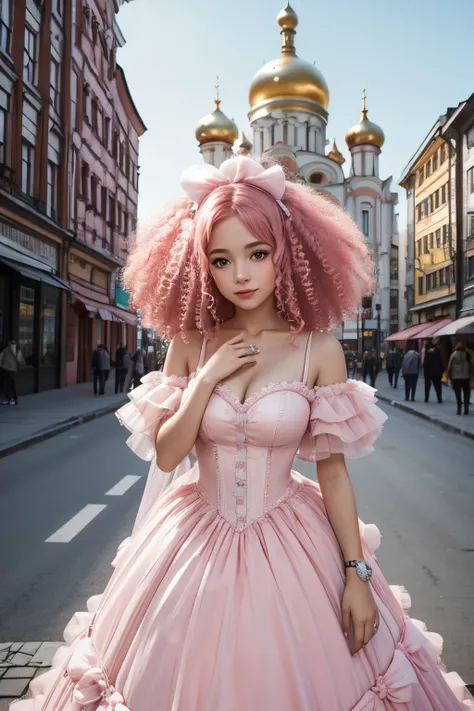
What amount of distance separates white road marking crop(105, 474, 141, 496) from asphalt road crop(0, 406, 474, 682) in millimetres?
12

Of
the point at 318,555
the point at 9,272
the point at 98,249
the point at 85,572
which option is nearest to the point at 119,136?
the point at 98,249

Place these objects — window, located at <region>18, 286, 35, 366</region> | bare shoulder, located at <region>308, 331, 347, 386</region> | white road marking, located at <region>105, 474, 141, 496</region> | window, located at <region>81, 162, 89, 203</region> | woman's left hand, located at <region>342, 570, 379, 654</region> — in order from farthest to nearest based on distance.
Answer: window, located at <region>81, 162, 89, 203</region>, window, located at <region>18, 286, 35, 366</region>, white road marking, located at <region>105, 474, 141, 496</region>, bare shoulder, located at <region>308, 331, 347, 386</region>, woman's left hand, located at <region>342, 570, 379, 654</region>

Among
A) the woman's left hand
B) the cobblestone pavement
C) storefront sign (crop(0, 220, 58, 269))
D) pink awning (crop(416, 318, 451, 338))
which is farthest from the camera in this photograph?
pink awning (crop(416, 318, 451, 338))

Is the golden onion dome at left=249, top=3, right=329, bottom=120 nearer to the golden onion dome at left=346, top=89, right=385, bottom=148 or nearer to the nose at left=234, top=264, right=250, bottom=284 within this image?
the golden onion dome at left=346, top=89, right=385, bottom=148

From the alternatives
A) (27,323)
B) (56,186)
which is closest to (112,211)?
(56,186)

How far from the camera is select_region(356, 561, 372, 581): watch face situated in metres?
1.80

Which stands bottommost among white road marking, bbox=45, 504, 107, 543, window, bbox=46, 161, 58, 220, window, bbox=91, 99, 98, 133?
white road marking, bbox=45, 504, 107, 543

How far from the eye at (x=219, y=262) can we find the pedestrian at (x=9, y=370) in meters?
14.5

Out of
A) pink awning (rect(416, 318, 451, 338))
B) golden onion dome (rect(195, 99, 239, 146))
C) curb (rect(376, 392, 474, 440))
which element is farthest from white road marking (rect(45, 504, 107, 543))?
golden onion dome (rect(195, 99, 239, 146))

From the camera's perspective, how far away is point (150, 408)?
2027 millimetres

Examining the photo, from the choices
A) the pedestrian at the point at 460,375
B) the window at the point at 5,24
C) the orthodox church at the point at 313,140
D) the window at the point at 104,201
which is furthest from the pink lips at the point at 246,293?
the orthodox church at the point at 313,140

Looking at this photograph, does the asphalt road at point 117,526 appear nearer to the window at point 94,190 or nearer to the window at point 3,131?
the window at point 3,131

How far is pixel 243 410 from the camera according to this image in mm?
1889

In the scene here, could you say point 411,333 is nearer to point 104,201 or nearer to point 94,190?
point 104,201
